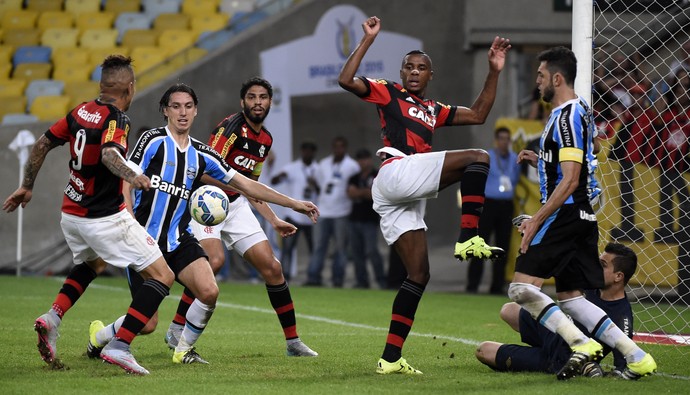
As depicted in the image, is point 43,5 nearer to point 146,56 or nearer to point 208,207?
point 146,56

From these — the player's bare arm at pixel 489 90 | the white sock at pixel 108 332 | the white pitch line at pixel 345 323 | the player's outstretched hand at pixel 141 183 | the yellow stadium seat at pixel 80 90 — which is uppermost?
the yellow stadium seat at pixel 80 90

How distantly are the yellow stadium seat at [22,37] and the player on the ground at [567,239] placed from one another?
58.3 ft

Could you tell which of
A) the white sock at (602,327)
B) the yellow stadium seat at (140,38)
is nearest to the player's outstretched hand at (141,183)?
the white sock at (602,327)

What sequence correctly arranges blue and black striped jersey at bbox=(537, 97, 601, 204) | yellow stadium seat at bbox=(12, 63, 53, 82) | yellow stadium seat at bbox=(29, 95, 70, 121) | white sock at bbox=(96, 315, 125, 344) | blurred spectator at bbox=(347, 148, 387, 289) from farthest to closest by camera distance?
yellow stadium seat at bbox=(12, 63, 53, 82), yellow stadium seat at bbox=(29, 95, 70, 121), blurred spectator at bbox=(347, 148, 387, 289), white sock at bbox=(96, 315, 125, 344), blue and black striped jersey at bbox=(537, 97, 601, 204)

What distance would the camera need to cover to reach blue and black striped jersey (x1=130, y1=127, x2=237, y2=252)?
7.71 meters

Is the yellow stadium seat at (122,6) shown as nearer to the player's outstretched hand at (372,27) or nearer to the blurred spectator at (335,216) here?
the blurred spectator at (335,216)

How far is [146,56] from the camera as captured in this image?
70.0ft

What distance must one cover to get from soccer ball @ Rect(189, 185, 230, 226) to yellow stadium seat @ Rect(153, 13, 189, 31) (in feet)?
51.3

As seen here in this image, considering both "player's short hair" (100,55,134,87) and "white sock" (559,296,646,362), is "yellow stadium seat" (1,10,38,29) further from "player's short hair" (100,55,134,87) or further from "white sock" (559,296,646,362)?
"white sock" (559,296,646,362)

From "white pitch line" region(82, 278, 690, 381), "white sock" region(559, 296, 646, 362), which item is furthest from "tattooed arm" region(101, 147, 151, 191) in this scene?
"white pitch line" region(82, 278, 690, 381)

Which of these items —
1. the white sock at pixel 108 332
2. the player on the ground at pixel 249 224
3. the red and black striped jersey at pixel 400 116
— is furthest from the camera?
the player on the ground at pixel 249 224

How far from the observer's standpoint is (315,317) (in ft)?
40.3

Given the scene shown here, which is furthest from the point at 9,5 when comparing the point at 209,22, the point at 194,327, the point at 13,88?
the point at 194,327

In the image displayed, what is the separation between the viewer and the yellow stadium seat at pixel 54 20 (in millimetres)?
23297
